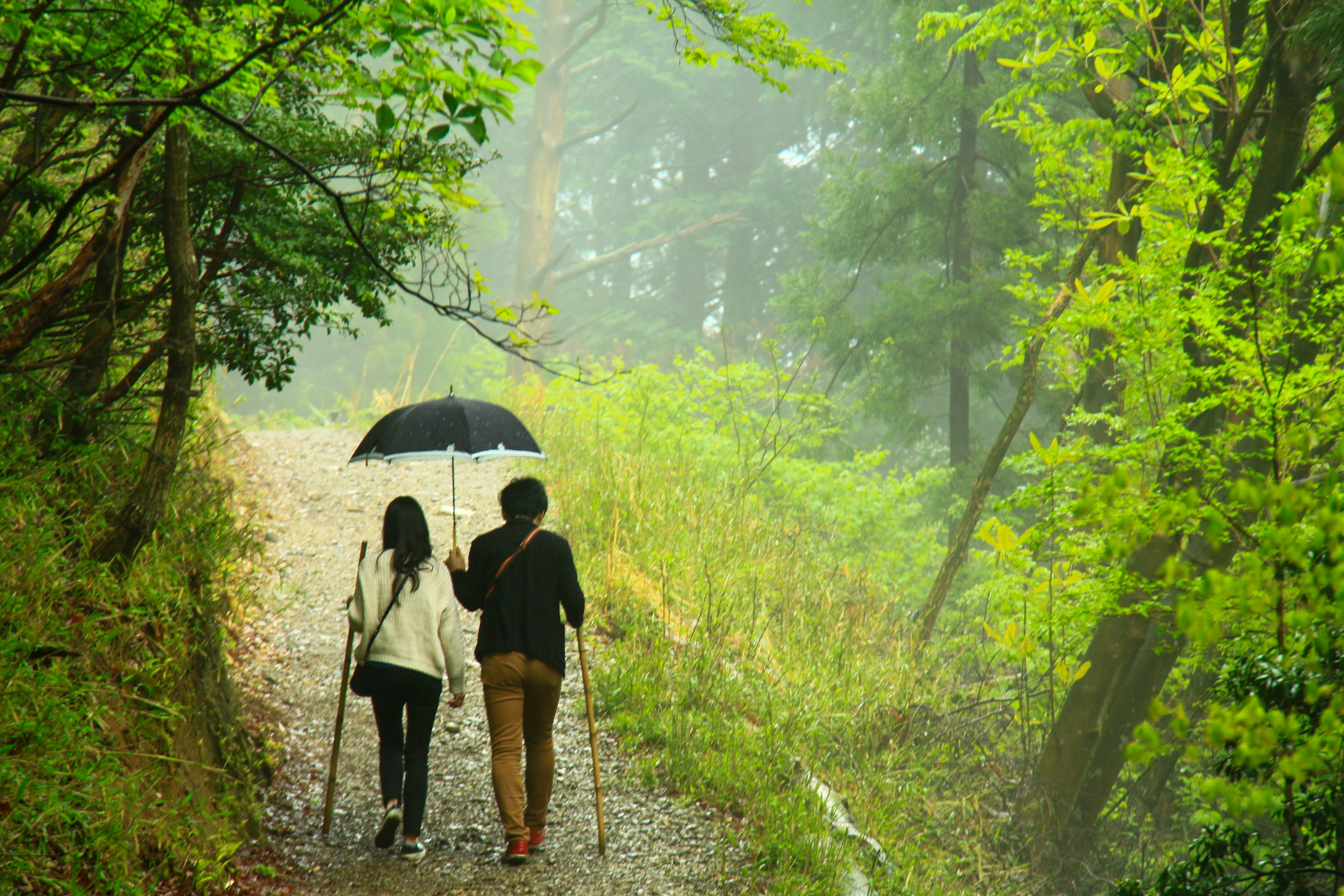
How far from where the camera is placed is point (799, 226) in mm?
25844

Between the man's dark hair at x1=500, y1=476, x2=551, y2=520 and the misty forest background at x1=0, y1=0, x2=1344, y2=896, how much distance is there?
1.02 meters

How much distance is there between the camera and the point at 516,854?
3.89m

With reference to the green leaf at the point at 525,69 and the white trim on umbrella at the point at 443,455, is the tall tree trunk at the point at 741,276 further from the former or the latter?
the green leaf at the point at 525,69

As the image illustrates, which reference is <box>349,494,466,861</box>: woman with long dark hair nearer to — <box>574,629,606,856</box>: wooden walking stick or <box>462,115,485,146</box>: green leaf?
<box>574,629,606,856</box>: wooden walking stick

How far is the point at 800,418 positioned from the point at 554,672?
283 inches

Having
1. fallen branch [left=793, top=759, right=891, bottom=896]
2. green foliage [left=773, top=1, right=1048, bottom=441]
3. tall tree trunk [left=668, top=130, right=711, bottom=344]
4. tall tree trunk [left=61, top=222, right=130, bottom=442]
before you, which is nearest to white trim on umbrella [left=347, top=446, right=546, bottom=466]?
tall tree trunk [left=61, top=222, right=130, bottom=442]

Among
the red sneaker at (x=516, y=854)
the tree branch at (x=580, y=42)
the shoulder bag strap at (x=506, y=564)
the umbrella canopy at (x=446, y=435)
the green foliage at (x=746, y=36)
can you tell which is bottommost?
the red sneaker at (x=516, y=854)

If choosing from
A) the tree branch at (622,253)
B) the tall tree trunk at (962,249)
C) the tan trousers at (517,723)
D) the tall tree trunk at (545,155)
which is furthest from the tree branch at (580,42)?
the tan trousers at (517,723)

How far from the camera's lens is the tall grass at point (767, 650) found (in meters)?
4.79

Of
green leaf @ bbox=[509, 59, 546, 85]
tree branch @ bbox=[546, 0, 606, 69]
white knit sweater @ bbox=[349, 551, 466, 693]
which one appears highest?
tree branch @ bbox=[546, 0, 606, 69]

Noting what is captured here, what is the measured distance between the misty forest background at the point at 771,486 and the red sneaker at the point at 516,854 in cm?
112

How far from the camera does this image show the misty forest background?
7.87ft

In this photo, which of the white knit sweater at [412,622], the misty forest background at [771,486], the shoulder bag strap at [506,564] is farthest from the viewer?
the shoulder bag strap at [506,564]

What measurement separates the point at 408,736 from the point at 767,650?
3.21 metres
